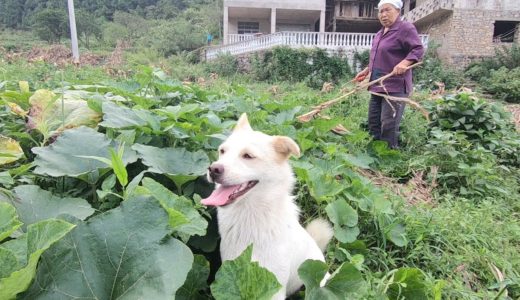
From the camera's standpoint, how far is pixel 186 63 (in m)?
19.9

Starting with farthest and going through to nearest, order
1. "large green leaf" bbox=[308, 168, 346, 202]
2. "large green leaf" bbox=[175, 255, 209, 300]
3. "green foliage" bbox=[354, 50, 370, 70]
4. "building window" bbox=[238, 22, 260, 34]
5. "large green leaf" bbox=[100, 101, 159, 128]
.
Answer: "building window" bbox=[238, 22, 260, 34] → "green foliage" bbox=[354, 50, 370, 70] → "large green leaf" bbox=[308, 168, 346, 202] → "large green leaf" bbox=[100, 101, 159, 128] → "large green leaf" bbox=[175, 255, 209, 300]

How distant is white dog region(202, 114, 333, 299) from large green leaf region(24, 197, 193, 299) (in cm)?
49

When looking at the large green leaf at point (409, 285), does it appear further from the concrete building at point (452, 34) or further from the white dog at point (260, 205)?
the concrete building at point (452, 34)

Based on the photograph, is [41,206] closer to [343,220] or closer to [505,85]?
[343,220]

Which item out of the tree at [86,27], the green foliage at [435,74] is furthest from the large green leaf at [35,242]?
the tree at [86,27]

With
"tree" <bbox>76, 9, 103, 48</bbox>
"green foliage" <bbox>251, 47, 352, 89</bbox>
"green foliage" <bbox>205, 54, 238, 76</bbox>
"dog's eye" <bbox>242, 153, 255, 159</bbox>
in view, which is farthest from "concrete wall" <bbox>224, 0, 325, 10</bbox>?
"dog's eye" <bbox>242, 153, 255, 159</bbox>

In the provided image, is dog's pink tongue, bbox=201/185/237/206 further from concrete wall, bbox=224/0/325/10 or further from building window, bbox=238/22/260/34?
building window, bbox=238/22/260/34

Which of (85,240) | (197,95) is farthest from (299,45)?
(85,240)

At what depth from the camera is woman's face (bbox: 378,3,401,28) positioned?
166 inches

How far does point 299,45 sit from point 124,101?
1509 centimetres

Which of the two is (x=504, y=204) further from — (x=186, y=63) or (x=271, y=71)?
(x=186, y=63)

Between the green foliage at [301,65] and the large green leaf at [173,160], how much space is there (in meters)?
14.6

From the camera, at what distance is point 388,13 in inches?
167

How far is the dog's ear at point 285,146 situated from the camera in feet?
5.68
